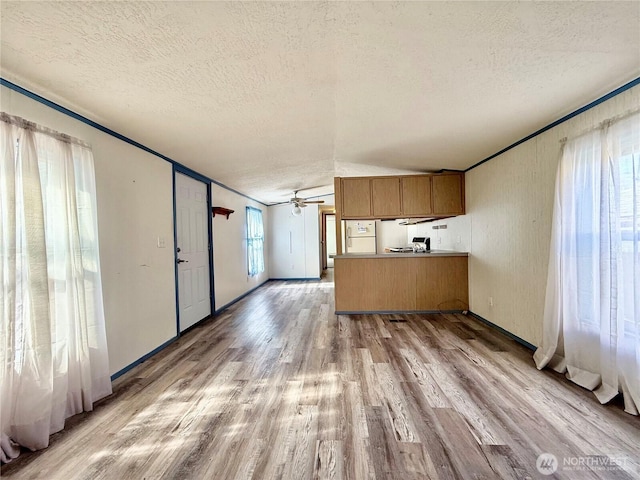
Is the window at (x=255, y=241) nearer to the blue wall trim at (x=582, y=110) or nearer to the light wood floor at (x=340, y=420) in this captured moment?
the light wood floor at (x=340, y=420)

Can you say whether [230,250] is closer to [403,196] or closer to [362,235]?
[403,196]

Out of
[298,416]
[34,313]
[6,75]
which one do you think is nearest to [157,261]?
[34,313]

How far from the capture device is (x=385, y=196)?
168 inches


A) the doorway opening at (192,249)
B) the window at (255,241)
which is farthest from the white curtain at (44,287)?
the window at (255,241)

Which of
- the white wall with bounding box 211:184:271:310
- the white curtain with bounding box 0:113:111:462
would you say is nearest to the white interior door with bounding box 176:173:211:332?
the white wall with bounding box 211:184:271:310

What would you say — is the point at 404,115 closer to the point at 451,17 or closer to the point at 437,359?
the point at 451,17

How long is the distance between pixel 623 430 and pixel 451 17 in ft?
8.05

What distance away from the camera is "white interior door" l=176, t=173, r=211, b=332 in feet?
11.5

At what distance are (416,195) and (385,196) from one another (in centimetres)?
48

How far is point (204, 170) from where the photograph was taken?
12.5ft

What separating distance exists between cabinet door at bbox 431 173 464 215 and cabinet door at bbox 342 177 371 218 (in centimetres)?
101

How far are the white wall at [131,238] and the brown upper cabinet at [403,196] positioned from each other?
250cm

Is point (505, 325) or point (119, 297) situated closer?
point (119, 297)

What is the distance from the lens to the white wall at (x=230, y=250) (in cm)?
454
